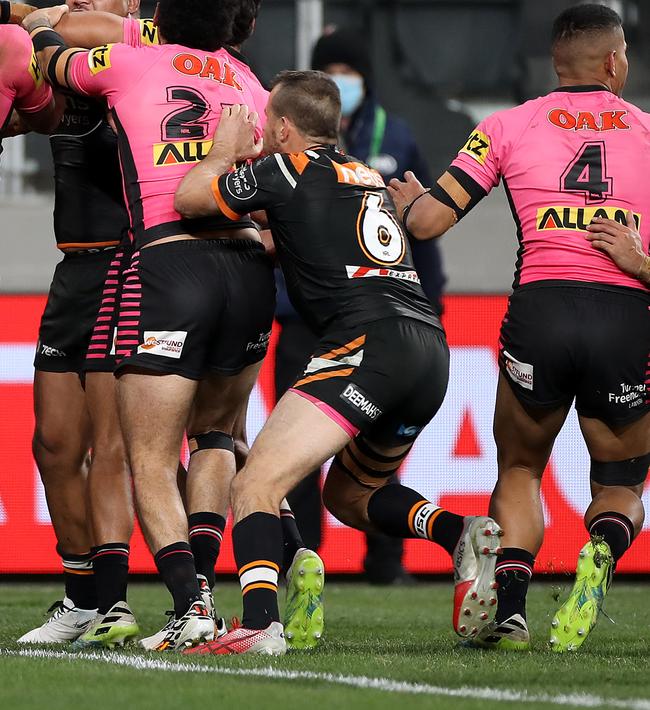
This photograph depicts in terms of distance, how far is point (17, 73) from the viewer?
509cm

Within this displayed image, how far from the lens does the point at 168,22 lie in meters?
5.11

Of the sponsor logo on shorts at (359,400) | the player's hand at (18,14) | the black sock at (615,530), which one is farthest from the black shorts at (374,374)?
the player's hand at (18,14)

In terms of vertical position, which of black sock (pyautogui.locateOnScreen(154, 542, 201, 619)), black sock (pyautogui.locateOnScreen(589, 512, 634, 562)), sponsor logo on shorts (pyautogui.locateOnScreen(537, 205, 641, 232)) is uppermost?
sponsor logo on shorts (pyautogui.locateOnScreen(537, 205, 641, 232))

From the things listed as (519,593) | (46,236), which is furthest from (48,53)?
(46,236)

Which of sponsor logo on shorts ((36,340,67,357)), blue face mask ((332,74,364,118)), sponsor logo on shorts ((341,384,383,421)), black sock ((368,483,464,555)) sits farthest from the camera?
blue face mask ((332,74,364,118))

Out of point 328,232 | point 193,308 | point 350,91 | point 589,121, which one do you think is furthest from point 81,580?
point 350,91

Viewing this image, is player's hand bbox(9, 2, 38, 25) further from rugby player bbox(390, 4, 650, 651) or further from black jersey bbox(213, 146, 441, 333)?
rugby player bbox(390, 4, 650, 651)

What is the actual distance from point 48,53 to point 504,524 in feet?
7.59

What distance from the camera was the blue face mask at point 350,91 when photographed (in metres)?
8.73

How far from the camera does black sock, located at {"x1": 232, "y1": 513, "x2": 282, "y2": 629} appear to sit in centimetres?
454

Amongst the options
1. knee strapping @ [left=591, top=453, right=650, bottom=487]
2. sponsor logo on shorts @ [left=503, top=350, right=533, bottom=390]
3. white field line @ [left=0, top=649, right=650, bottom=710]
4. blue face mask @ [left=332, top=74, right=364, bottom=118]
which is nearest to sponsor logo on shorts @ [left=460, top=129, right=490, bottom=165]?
sponsor logo on shorts @ [left=503, top=350, right=533, bottom=390]

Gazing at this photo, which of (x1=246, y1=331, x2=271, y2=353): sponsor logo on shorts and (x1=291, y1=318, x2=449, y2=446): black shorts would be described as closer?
(x1=291, y1=318, x2=449, y2=446): black shorts

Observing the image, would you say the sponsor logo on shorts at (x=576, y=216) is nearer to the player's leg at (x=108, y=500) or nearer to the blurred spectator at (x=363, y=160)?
A: the player's leg at (x=108, y=500)

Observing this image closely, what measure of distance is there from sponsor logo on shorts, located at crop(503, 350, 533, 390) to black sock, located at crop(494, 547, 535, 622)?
60 centimetres
